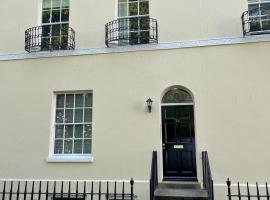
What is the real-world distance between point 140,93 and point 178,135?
1.64m

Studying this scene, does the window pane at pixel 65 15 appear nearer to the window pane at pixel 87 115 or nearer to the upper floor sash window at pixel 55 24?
the upper floor sash window at pixel 55 24

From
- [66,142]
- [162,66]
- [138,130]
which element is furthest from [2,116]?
[162,66]

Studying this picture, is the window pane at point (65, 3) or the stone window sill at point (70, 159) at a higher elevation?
the window pane at point (65, 3)

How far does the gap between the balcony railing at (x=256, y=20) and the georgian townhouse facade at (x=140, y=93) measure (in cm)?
3

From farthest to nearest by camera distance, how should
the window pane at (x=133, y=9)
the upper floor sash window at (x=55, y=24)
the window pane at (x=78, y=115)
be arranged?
the upper floor sash window at (x=55, y=24)
the window pane at (x=133, y=9)
the window pane at (x=78, y=115)

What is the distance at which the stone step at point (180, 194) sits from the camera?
705cm

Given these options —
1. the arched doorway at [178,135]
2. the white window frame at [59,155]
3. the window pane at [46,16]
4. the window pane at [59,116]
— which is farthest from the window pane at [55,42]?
the arched doorway at [178,135]

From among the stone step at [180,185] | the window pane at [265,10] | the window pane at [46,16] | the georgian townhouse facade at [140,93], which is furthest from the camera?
the window pane at [46,16]

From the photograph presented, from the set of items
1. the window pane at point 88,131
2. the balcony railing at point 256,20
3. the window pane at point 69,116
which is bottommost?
the window pane at point 88,131

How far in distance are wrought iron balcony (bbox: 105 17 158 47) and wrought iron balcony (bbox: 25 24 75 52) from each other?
1235 millimetres

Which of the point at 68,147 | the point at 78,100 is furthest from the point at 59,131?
the point at 78,100

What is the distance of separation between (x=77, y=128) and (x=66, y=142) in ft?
1.76

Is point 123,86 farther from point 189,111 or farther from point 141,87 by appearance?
point 189,111

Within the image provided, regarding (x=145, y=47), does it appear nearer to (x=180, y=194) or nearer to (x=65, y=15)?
(x=65, y=15)
